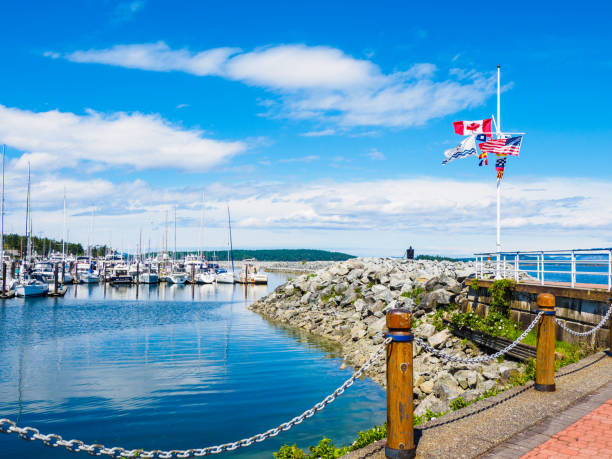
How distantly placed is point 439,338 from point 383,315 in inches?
295

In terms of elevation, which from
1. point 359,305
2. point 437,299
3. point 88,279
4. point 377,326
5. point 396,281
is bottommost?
point 88,279

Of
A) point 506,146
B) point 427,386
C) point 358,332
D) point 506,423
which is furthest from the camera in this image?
point 358,332

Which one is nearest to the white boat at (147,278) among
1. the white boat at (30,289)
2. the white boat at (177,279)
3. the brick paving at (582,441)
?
the white boat at (177,279)

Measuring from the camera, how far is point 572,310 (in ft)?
42.4

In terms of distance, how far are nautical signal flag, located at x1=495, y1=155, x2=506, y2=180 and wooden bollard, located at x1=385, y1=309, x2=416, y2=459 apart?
15739 mm

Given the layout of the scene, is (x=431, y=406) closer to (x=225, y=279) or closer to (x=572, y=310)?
(x=572, y=310)

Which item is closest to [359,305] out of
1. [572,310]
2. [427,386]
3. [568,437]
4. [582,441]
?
[427,386]

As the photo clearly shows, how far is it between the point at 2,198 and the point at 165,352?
126 ft

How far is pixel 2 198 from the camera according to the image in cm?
4966

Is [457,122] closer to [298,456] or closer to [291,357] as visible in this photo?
[291,357]

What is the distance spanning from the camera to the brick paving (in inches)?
209

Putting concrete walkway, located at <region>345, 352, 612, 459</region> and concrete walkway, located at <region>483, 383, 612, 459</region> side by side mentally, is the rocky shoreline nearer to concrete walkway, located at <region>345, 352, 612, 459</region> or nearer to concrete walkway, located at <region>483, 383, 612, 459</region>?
concrete walkway, located at <region>345, 352, 612, 459</region>

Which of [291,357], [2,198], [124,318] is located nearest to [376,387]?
[291,357]

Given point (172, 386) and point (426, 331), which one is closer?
point (172, 386)
